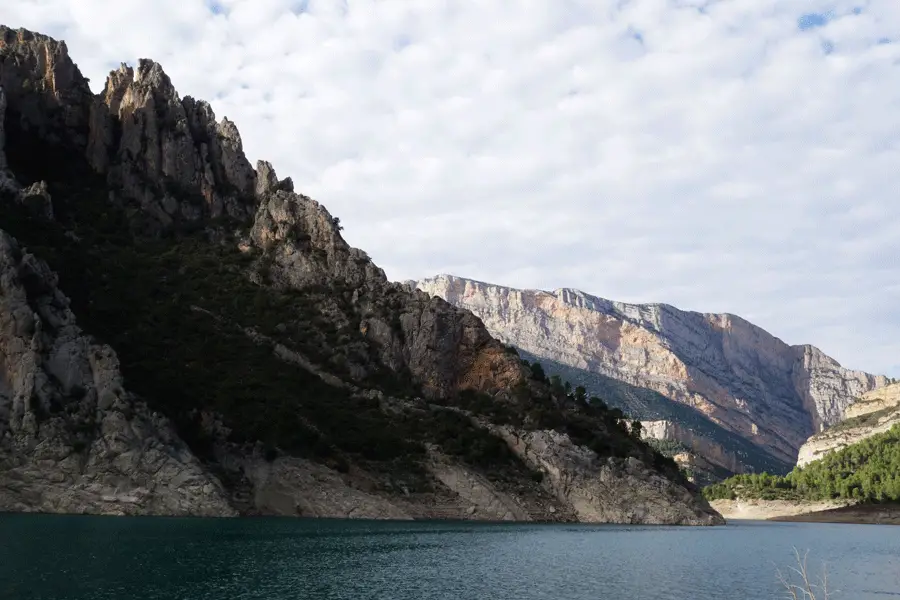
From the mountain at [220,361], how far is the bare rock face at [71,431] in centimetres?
25

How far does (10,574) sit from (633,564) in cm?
5015

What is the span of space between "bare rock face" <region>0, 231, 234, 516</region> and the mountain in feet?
0.82

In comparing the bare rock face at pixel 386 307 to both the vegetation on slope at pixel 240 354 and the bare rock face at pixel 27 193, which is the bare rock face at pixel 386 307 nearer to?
the vegetation on slope at pixel 240 354

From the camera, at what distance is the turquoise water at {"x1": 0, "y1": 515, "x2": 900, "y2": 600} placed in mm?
49031

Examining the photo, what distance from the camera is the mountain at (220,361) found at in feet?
329

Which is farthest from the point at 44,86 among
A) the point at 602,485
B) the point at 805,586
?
the point at 805,586

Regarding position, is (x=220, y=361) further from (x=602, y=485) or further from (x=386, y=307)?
(x=602, y=485)

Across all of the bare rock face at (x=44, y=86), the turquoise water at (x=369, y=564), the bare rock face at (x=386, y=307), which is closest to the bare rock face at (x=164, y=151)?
the bare rock face at (x=44, y=86)

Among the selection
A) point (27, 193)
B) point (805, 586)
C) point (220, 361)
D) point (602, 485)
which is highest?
point (27, 193)

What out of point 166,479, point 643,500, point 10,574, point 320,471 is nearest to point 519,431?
point 643,500

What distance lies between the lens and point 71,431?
322 ft

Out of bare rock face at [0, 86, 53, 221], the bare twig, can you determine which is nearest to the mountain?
bare rock face at [0, 86, 53, 221]

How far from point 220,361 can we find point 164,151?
73.3 m

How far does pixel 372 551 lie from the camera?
71.5 meters
